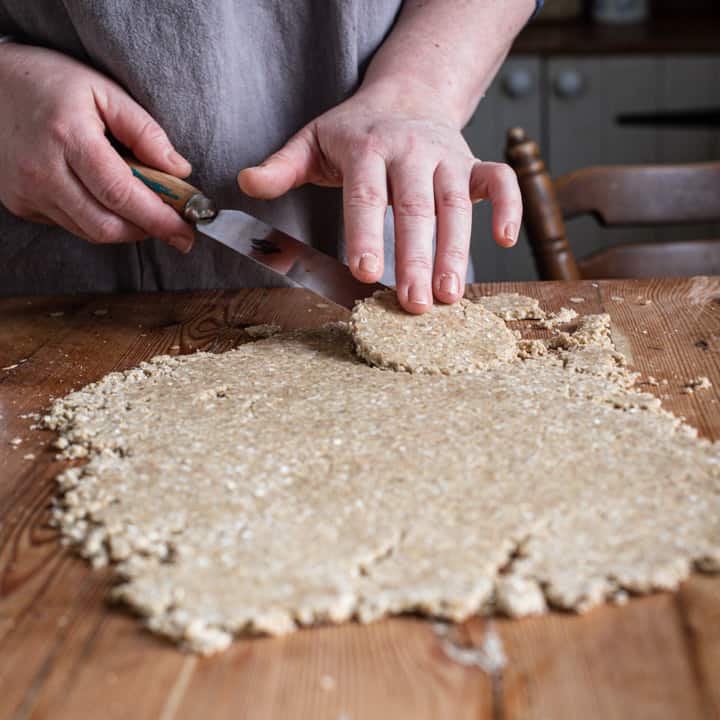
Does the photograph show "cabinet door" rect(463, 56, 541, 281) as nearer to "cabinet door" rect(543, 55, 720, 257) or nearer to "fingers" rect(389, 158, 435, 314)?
"cabinet door" rect(543, 55, 720, 257)

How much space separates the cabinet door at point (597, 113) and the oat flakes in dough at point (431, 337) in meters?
1.92

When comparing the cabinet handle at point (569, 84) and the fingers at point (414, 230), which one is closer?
the fingers at point (414, 230)

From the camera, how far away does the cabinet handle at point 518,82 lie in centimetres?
273

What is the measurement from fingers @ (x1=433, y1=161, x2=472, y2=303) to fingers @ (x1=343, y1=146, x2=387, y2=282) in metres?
0.07

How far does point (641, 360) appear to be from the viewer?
1.00 m

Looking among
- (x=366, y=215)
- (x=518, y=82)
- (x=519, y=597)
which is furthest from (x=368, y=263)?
(x=518, y=82)

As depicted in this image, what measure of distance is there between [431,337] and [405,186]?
184 mm

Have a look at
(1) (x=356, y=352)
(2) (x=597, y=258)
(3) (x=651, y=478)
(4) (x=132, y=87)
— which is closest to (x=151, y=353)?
(1) (x=356, y=352)

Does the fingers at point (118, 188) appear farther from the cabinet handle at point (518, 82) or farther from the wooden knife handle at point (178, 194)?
the cabinet handle at point (518, 82)

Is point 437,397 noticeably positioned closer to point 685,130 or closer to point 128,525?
point 128,525

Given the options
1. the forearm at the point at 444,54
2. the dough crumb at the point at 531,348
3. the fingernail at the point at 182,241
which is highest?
the forearm at the point at 444,54

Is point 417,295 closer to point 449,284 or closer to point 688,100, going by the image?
point 449,284

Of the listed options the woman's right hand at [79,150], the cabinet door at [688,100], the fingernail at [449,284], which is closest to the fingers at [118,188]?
the woman's right hand at [79,150]

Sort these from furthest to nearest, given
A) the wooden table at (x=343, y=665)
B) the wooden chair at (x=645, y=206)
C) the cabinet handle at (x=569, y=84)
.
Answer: the cabinet handle at (x=569, y=84)
the wooden chair at (x=645, y=206)
the wooden table at (x=343, y=665)
